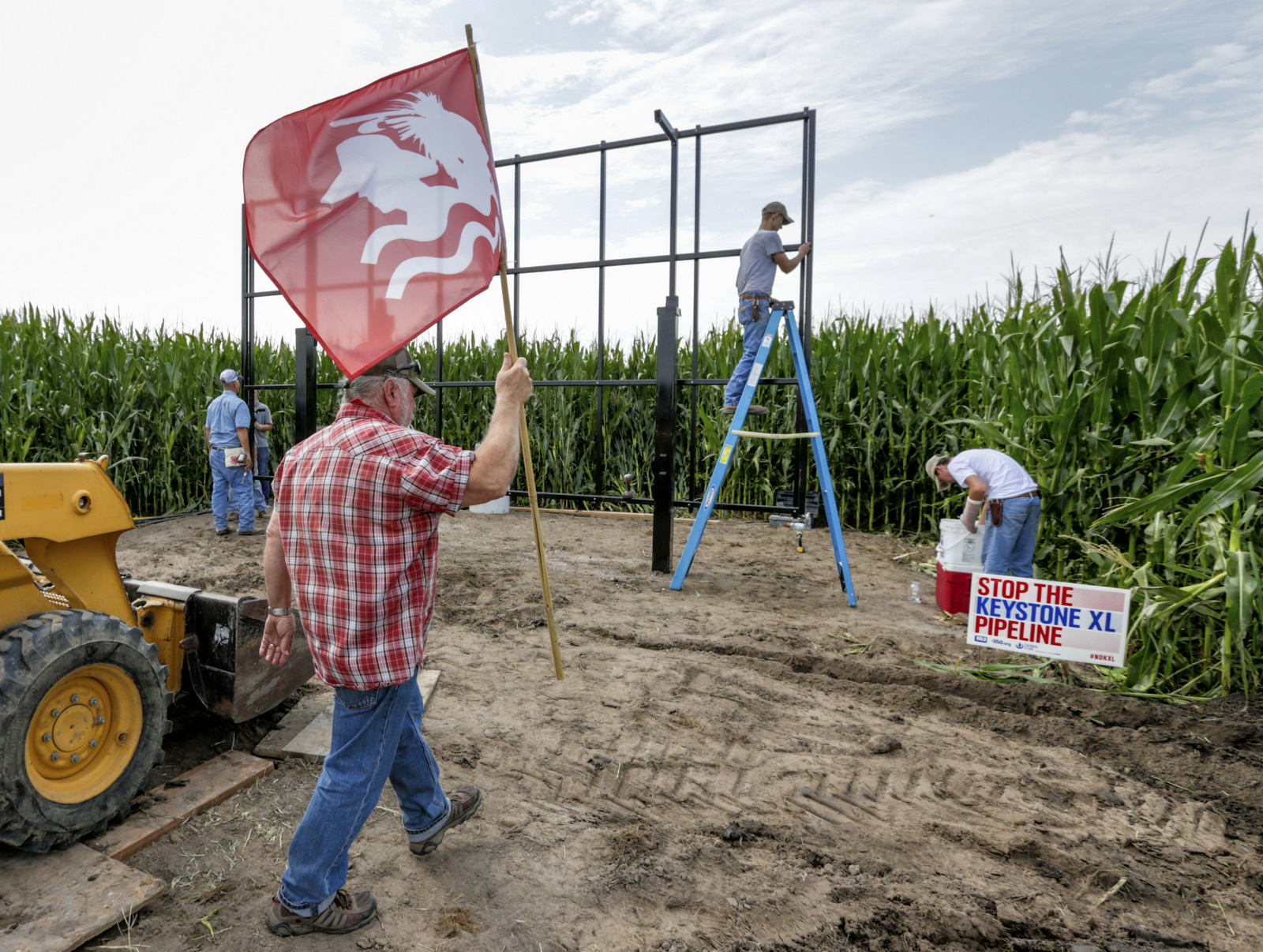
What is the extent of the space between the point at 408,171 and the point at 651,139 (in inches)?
208

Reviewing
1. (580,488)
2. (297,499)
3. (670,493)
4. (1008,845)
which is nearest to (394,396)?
(297,499)

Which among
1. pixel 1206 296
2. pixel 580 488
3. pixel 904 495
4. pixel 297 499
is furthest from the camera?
pixel 580 488

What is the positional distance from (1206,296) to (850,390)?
491 cm

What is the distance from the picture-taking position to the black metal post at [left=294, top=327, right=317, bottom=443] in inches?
312

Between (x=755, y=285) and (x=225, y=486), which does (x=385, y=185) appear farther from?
(x=225, y=486)

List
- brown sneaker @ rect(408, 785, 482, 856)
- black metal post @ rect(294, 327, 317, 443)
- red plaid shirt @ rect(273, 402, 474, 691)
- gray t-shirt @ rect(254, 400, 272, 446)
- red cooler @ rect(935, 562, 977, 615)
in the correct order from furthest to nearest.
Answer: gray t-shirt @ rect(254, 400, 272, 446) → black metal post @ rect(294, 327, 317, 443) → red cooler @ rect(935, 562, 977, 615) → brown sneaker @ rect(408, 785, 482, 856) → red plaid shirt @ rect(273, 402, 474, 691)

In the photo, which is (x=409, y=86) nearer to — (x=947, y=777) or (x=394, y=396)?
(x=394, y=396)

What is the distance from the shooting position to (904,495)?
8.66 m

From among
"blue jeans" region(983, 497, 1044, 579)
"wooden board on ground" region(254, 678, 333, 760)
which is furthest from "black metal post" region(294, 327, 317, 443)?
"blue jeans" region(983, 497, 1044, 579)

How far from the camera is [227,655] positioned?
9.59 ft

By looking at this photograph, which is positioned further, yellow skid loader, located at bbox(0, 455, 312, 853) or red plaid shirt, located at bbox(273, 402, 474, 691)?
yellow skid loader, located at bbox(0, 455, 312, 853)

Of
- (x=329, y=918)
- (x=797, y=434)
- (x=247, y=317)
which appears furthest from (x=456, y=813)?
(x=247, y=317)

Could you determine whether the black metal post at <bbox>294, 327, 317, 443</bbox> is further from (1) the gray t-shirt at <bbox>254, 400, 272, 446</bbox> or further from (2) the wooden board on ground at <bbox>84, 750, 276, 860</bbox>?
(2) the wooden board on ground at <bbox>84, 750, 276, 860</bbox>

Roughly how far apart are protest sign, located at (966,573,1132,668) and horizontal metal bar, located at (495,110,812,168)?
4511mm
